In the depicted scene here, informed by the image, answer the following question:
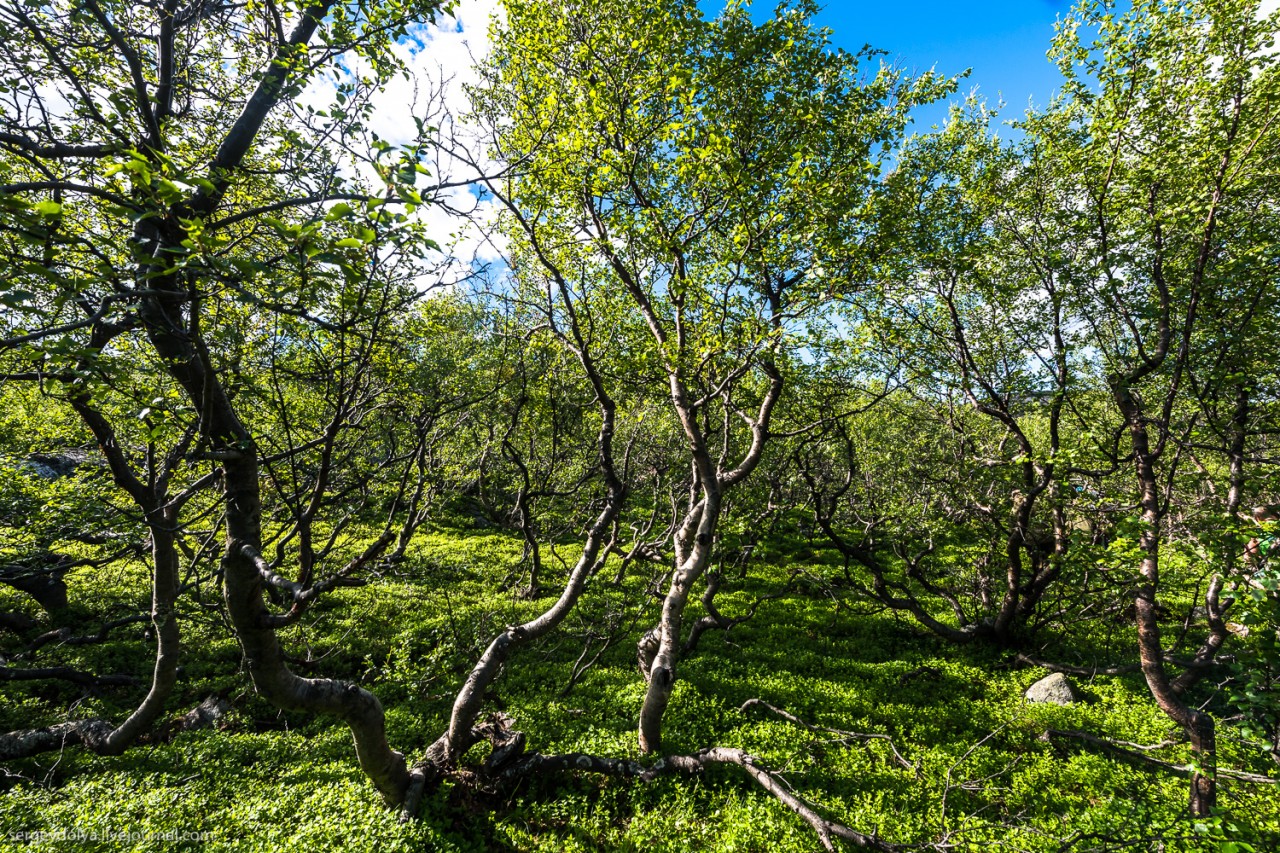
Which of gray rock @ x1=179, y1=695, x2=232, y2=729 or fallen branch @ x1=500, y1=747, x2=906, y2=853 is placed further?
gray rock @ x1=179, y1=695, x2=232, y2=729

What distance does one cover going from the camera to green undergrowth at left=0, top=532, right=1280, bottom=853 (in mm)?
7449

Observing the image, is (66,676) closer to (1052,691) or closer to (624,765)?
(624,765)

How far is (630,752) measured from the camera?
9.59 meters

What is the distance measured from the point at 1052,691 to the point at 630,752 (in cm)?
1041

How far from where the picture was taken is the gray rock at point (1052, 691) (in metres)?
11.9

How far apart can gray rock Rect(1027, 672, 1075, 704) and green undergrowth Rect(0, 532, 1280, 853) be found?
342 millimetres

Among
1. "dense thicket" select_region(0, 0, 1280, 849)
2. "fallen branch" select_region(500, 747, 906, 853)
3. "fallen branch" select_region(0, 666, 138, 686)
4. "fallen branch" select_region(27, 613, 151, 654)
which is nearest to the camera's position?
"dense thicket" select_region(0, 0, 1280, 849)

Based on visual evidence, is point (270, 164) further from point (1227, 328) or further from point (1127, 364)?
point (1127, 364)

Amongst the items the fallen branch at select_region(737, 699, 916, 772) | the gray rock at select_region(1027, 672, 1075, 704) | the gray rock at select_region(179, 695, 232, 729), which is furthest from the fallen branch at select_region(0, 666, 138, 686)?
the gray rock at select_region(1027, 672, 1075, 704)

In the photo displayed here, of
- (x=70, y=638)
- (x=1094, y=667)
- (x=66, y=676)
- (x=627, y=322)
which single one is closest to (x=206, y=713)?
(x=66, y=676)

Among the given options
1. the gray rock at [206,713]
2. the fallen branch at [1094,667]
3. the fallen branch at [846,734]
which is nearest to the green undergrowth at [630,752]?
the fallen branch at [846,734]

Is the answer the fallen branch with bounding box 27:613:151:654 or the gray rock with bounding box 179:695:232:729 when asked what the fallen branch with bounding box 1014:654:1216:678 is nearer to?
the gray rock with bounding box 179:695:232:729

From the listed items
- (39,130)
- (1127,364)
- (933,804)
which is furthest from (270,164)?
(1127,364)

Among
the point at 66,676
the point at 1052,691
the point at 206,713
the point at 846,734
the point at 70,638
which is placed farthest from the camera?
the point at 70,638
